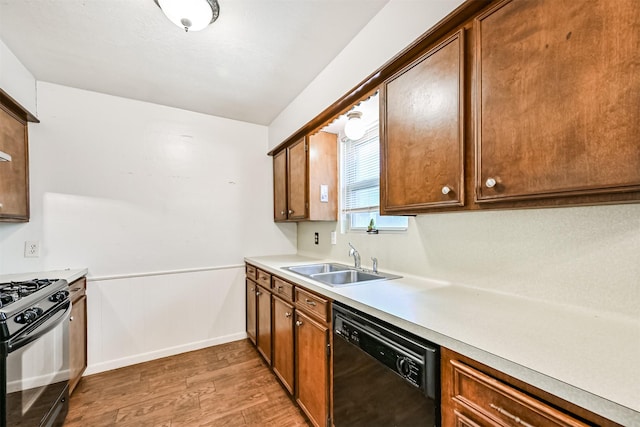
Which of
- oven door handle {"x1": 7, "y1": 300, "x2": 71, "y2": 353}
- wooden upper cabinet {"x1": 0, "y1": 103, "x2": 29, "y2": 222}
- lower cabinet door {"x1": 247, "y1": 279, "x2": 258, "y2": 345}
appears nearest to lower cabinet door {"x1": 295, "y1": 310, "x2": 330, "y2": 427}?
lower cabinet door {"x1": 247, "y1": 279, "x2": 258, "y2": 345}

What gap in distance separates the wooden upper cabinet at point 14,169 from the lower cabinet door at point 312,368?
2.19 meters

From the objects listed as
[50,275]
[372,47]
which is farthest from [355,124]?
[50,275]

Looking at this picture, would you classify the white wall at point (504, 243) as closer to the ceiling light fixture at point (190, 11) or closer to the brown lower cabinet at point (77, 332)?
the ceiling light fixture at point (190, 11)

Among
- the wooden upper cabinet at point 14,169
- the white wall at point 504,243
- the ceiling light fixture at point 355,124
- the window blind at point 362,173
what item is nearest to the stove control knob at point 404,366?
the white wall at point 504,243

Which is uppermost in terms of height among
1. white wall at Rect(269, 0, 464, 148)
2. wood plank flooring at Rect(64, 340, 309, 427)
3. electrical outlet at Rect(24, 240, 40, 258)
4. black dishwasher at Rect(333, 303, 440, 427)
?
white wall at Rect(269, 0, 464, 148)

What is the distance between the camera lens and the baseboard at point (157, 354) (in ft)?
7.73

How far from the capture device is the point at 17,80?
6.40ft

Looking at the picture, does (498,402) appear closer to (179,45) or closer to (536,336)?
(536,336)

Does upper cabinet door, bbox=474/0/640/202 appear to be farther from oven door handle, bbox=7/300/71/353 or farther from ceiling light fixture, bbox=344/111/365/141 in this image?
oven door handle, bbox=7/300/71/353

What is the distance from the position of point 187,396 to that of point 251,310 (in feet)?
3.03

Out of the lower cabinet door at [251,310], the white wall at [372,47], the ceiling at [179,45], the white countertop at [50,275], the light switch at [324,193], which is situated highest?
the ceiling at [179,45]

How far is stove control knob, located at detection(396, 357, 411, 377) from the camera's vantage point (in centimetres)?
96

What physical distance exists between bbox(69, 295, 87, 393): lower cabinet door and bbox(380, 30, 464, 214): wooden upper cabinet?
7.73ft

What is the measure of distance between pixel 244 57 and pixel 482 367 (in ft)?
7.16
